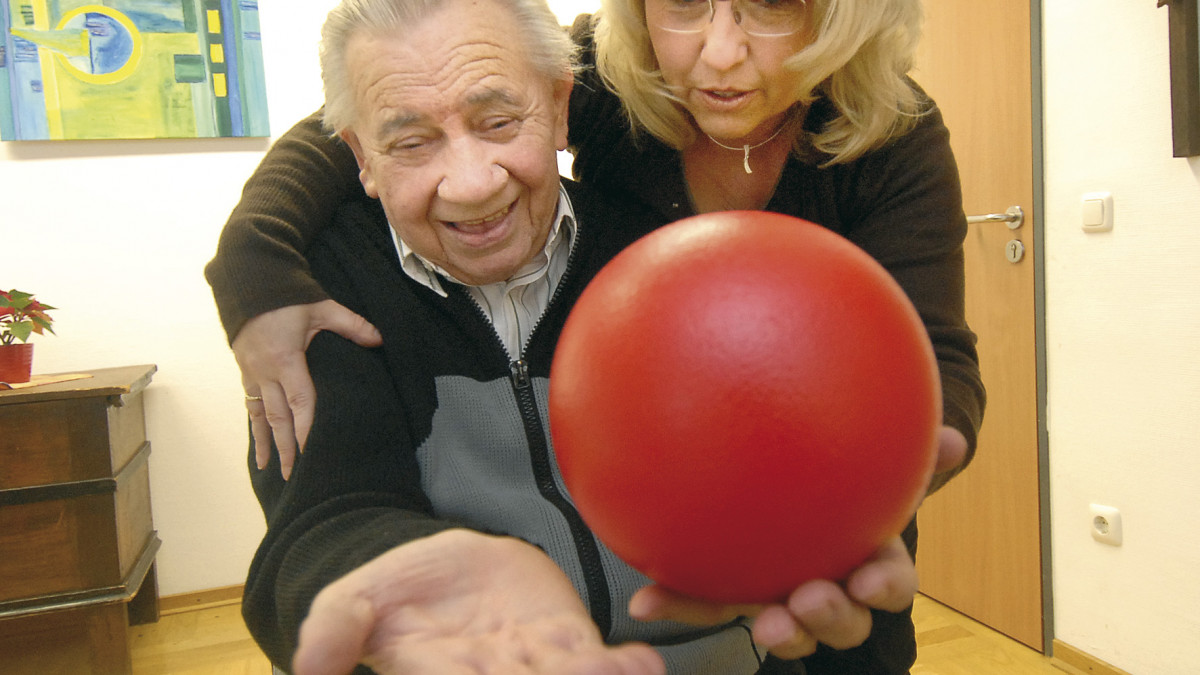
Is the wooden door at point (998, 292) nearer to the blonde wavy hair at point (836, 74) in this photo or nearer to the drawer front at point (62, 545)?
the blonde wavy hair at point (836, 74)

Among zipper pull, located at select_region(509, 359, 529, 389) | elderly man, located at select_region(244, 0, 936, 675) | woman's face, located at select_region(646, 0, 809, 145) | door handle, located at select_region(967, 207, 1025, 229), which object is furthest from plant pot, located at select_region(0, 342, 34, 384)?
door handle, located at select_region(967, 207, 1025, 229)

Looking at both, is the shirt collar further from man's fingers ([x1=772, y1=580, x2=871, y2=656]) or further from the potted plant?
the potted plant

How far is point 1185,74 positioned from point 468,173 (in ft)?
5.84

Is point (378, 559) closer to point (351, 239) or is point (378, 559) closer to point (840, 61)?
point (351, 239)

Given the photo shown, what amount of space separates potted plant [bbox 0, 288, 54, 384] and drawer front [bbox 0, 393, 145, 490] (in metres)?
0.19

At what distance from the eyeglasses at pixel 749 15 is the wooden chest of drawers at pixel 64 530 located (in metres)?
2.05

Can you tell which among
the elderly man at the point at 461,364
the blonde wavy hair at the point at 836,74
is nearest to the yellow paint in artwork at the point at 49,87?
the elderly man at the point at 461,364

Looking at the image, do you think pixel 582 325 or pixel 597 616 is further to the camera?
pixel 597 616

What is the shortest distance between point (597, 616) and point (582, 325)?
43cm

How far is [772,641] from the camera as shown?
64cm

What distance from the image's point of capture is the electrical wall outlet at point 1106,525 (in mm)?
2199

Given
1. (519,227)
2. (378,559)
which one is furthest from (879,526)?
(519,227)

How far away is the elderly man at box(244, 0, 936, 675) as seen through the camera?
2.34 feet

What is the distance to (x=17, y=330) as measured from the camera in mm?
2383
